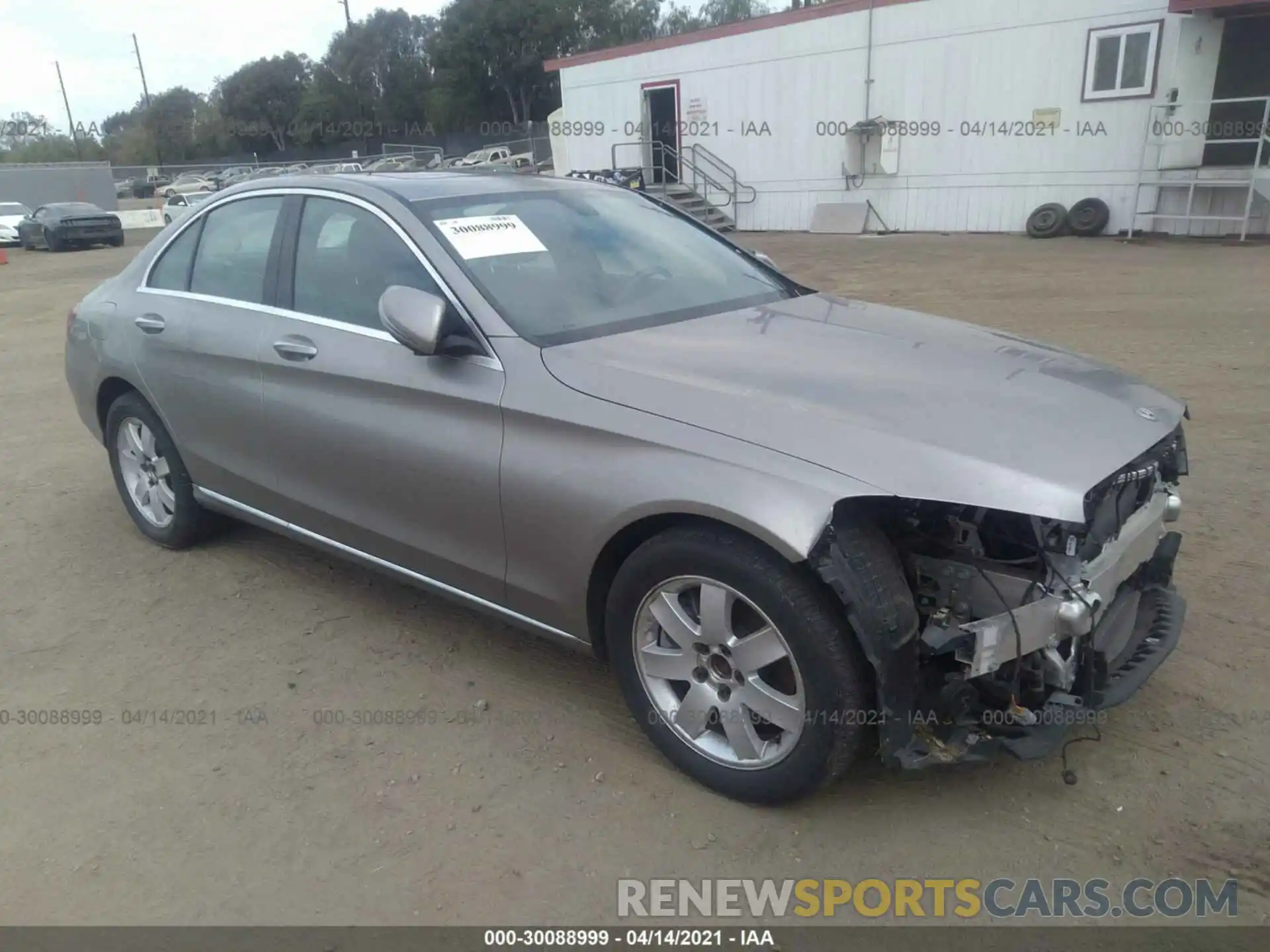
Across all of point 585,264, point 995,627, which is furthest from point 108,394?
point 995,627

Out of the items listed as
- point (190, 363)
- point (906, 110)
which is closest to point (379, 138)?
point (906, 110)

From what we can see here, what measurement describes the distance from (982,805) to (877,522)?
878 millimetres

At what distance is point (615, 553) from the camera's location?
2781 millimetres

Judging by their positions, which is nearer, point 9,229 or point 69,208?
point 69,208

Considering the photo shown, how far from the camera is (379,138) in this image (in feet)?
198


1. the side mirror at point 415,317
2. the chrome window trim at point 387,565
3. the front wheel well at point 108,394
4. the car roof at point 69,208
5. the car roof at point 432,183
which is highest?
the car roof at point 432,183

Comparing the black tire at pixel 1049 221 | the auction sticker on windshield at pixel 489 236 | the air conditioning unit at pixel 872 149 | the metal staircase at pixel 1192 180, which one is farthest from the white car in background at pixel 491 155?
the auction sticker on windshield at pixel 489 236

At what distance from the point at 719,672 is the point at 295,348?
200 cm

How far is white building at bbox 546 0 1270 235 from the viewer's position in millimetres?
14570

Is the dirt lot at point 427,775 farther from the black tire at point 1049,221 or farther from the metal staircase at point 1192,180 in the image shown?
the black tire at point 1049,221

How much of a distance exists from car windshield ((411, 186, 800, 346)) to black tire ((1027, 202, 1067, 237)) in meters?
13.8

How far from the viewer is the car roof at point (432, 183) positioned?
3.55 meters

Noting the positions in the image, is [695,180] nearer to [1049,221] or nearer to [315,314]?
[1049,221]

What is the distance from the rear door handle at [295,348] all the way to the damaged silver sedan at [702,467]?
2 centimetres
